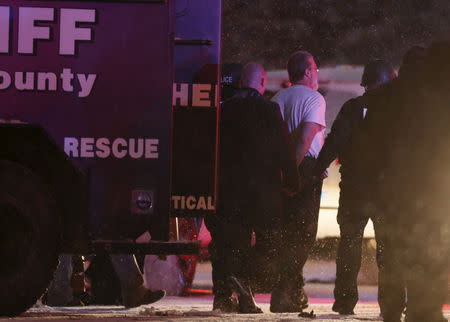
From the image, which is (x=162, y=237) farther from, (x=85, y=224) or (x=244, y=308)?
(x=244, y=308)

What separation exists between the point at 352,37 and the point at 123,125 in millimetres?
8218

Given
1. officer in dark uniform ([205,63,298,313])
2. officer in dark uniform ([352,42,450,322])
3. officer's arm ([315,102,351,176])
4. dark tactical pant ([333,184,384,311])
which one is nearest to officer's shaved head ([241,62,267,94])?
officer in dark uniform ([205,63,298,313])

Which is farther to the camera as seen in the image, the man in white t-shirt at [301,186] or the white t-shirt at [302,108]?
the white t-shirt at [302,108]

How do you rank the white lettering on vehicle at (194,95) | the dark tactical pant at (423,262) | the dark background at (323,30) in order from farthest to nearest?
the dark background at (323,30)
the white lettering on vehicle at (194,95)
the dark tactical pant at (423,262)

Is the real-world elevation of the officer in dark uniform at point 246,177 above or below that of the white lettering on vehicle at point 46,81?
below

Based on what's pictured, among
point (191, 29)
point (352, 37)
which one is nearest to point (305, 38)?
point (352, 37)

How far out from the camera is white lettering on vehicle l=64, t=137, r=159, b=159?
30.6ft

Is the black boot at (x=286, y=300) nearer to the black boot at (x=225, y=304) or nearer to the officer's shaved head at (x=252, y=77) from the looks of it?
the black boot at (x=225, y=304)

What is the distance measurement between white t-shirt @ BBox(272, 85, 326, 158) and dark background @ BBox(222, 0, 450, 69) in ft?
17.9

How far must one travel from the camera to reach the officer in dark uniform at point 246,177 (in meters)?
10.7

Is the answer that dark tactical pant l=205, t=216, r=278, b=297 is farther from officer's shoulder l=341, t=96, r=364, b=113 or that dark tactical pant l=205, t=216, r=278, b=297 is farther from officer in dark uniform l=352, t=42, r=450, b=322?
officer in dark uniform l=352, t=42, r=450, b=322

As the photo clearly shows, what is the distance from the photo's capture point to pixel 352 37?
56.6 feet

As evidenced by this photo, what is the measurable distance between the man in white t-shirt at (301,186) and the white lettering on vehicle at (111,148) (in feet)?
6.30

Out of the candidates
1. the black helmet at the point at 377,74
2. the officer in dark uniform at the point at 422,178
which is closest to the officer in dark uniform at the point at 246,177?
the black helmet at the point at 377,74
